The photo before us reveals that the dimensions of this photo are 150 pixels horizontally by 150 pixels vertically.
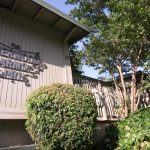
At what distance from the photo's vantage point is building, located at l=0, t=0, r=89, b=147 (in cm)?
687

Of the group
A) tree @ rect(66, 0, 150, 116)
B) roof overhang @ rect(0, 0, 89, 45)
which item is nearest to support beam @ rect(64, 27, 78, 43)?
roof overhang @ rect(0, 0, 89, 45)

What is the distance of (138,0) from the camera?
30.0 ft

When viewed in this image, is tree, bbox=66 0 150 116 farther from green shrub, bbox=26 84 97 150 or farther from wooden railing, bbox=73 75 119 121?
green shrub, bbox=26 84 97 150

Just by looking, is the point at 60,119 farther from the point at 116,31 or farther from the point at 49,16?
the point at 116,31

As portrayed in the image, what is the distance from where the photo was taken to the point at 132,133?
686 centimetres

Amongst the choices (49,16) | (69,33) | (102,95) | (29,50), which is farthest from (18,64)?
(102,95)

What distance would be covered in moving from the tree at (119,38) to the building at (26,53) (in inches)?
39.3

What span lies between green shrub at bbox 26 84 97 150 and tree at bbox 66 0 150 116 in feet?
13.0

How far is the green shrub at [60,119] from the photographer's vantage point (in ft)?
18.7

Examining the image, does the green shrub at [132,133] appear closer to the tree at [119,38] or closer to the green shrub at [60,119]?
the green shrub at [60,119]

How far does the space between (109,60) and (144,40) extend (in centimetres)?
153

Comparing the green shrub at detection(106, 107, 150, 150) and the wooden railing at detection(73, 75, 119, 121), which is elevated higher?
the wooden railing at detection(73, 75, 119, 121)

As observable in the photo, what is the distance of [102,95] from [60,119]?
14.8ft

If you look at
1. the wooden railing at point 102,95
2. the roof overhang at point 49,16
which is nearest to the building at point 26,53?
the roof overhang at point 49,16
